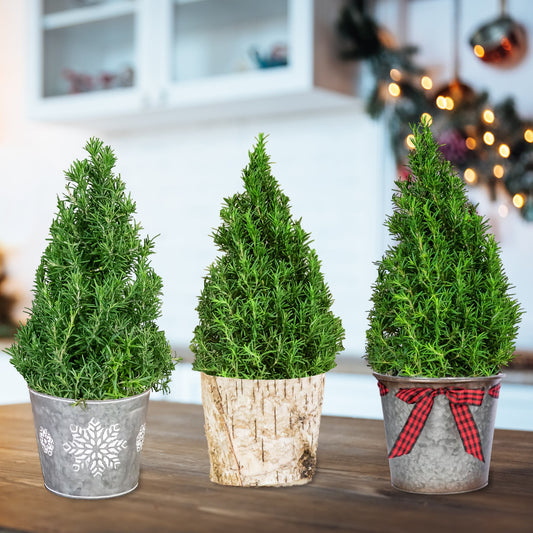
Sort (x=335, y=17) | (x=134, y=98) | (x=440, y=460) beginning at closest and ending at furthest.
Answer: (x=440, y=460) → (x=335, y=17) → (x=134, y=98)

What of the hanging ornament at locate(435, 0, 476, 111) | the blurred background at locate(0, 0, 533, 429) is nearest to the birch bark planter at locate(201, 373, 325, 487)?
the blurred background at locate(0, 0, 533, 429)

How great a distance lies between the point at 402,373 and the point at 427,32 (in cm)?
214

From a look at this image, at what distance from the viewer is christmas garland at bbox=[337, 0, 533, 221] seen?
2.37 metres

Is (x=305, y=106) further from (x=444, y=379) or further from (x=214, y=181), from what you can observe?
(x=444, y=379)

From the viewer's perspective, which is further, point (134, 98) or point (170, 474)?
point (134, 98)

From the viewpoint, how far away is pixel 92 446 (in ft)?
2.10

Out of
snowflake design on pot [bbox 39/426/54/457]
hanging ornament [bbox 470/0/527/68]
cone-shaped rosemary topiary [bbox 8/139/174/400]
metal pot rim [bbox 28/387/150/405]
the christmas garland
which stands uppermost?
hanging ornament [bbox 470/0/527/68]

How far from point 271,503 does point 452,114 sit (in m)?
2.04

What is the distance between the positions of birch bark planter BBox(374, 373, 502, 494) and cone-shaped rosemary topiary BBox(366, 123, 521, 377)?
0.05 ft

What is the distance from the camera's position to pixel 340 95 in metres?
2.45

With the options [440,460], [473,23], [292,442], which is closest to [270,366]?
[292,442]

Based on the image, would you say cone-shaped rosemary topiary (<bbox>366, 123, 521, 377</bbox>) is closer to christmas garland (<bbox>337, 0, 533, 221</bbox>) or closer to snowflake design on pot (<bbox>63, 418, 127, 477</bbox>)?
snowflake design on pot (<bbox>63, 418, 127, 477</bbox>)

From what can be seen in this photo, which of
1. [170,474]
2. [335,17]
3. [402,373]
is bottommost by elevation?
[170,474]

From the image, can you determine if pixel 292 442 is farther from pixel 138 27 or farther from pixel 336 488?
pixel 138 27
